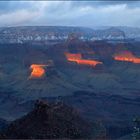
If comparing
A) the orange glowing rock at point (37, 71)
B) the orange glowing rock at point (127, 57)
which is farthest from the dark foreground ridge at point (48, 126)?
the orange glowing rock at point (127, 57)

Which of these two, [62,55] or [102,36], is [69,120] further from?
[102,36]

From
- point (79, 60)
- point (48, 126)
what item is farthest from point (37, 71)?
point (48, 126)

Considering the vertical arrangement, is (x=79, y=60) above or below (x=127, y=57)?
below

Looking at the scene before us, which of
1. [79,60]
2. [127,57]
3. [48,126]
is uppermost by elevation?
[48,126]

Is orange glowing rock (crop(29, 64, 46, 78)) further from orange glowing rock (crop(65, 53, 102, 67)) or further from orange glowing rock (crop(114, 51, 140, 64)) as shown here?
orange glowing rock (crop(114, 51, 140, 64))

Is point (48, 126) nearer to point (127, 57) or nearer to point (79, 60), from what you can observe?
point (79, 60)

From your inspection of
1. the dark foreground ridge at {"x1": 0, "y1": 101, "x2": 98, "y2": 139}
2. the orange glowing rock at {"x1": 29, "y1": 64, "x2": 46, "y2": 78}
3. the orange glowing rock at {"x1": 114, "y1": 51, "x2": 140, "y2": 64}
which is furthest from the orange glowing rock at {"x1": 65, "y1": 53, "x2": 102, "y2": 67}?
the dark foreground ridge at {"x1": 0, "y1": 101, "x2": 98, "y2": 139}
